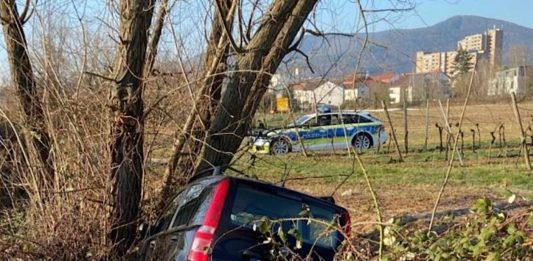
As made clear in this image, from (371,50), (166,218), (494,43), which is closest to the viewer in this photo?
(166,218)

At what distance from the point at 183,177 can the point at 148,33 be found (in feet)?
6.22

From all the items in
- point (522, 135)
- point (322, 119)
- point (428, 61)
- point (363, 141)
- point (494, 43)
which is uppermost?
point (494, 43)

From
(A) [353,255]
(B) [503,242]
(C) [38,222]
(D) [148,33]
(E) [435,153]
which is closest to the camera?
(B) [503,242]

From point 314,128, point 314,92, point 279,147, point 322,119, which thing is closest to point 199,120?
point 314,92

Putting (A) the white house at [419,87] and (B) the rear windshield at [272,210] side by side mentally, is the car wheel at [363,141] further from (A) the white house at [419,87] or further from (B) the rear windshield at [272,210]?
(B) the rear windshield at [272,210]

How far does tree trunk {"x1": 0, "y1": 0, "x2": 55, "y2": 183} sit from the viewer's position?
7809mm

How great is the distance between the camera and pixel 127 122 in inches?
298

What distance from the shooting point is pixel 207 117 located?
8430 mm

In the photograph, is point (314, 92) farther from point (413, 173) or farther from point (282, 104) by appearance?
point (413, 173)

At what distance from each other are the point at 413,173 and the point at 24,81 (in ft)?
34.6

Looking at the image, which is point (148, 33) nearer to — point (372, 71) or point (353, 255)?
point (372, 71)

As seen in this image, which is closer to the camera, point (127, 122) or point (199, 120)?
point (127, 122)

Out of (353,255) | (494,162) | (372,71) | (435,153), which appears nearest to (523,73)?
(435,153)

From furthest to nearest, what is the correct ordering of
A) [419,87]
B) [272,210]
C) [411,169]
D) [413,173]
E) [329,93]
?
[411,169]
[413,173]
[419,87]
[329,93]
[272,210]
